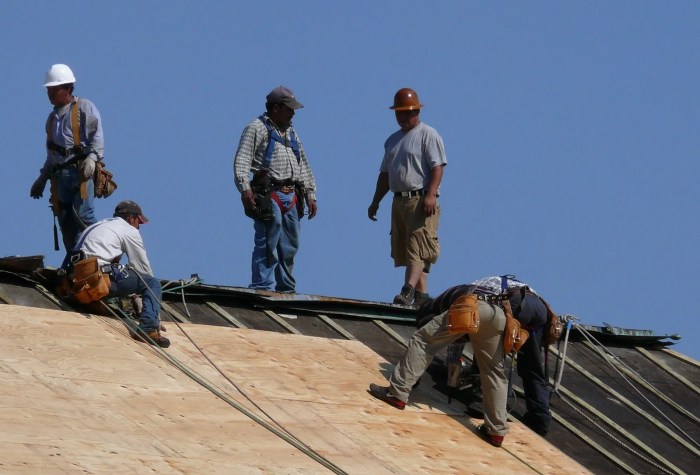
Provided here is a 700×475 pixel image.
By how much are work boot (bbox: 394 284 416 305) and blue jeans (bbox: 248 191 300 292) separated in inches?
41.3

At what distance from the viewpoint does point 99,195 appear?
1316 cm

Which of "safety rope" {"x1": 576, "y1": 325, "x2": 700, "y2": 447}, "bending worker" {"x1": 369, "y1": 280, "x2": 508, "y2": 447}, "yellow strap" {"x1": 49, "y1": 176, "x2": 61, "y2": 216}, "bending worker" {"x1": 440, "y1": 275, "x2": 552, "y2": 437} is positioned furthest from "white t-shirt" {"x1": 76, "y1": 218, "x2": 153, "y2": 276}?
"safety rope" {"x1": 576, "y1": 325, "x2": 700, "y2": 447}

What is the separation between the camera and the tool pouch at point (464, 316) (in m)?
10.6

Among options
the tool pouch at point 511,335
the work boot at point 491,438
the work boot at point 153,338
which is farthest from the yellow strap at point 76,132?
the work boot at point 491,438

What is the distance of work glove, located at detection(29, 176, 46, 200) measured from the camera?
43.3 ft

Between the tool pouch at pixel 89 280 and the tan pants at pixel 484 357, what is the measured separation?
2.32 meters

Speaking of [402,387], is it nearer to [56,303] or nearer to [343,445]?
[343,445]

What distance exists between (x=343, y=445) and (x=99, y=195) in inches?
173

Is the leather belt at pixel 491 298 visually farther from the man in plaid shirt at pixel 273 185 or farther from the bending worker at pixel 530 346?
the man in plaid shirt at pixel 273 185

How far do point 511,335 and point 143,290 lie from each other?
282cm

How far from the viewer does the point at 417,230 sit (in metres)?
13.6

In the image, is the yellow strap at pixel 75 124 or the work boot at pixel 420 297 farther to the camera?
the work boot at pixel 420 297

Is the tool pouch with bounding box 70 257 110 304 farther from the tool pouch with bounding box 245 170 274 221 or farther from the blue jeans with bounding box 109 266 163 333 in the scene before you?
the tool pouch with bounding box 245 170 274 221

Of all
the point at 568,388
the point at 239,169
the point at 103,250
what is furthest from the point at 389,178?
the point at 103,250
